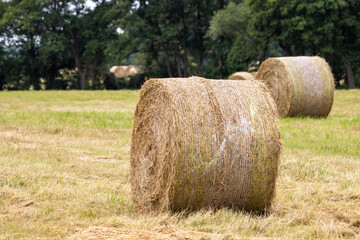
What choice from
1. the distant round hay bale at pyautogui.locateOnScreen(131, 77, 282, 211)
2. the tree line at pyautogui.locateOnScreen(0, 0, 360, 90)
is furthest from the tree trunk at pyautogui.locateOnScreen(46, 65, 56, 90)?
the distant round hay bale at pyautogui.locateOnScreen(131, 77, 282, 211)

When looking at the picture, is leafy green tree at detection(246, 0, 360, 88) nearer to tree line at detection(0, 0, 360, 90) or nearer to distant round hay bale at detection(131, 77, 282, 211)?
tree line at detection(0, 0, 360, 90)

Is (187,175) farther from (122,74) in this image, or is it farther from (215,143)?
(122,74)

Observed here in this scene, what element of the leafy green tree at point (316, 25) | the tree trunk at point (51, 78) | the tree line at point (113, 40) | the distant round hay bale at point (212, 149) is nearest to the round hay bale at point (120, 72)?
the tree line at point (113, 40)

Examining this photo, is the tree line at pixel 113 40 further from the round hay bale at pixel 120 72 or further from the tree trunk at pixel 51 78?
the round hay bale at pixel 120 72

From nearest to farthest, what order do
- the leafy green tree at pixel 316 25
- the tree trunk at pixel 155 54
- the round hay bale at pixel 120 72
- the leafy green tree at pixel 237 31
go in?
the leafy green tree at pixel 316 25
the leafy green tree at pixel 237 31
the tree trunk at pixel 155 54
the round hay bale at pixel 120 72

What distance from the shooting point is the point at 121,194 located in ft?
22.8

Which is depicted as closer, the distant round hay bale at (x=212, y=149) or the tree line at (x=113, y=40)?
the distant round hay bale at (x=212, y=149)

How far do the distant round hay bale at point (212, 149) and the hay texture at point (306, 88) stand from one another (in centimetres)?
917

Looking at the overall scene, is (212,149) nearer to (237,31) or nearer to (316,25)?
(316,25)

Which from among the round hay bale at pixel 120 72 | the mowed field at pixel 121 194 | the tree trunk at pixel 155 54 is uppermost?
the tree trunk at pixel 155 54

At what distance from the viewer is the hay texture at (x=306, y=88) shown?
15.2m

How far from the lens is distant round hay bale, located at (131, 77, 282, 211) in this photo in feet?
18.5

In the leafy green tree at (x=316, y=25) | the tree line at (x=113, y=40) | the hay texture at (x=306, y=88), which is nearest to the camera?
the hay texture at (x=306, y=88)

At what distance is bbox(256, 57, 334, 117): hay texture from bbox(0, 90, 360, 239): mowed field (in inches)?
123
